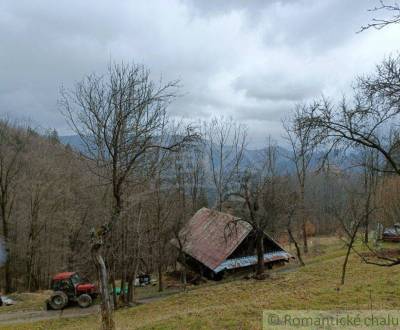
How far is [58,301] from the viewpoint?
2205cm

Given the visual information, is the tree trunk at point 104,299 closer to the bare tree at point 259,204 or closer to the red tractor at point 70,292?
the red tractor at point 70,292

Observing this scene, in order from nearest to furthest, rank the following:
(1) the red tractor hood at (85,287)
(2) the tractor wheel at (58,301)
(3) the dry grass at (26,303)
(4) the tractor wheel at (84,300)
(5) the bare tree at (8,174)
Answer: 1. (2) the tractor wheel at (58,301)
2. (4) the tractor wheel at (84,300)
3. (1) the red tractor hood at (85,287)
4. (3) the dry grass at (26,303)
5. (5) the bare tree at (8,174)

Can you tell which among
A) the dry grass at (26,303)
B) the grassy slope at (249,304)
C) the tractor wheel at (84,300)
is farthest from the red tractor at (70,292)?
the grassy slope at (249,304)

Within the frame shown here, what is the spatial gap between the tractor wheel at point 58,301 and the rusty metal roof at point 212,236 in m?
9.48

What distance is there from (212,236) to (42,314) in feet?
49.6

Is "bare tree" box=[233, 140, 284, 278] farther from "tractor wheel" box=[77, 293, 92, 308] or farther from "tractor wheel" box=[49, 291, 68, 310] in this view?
"tractor wheel" box=[49, 291, 68, 310]

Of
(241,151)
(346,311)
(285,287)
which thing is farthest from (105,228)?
(241,151)

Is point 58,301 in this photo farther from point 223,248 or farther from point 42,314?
point 223,248

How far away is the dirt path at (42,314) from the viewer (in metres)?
20.0

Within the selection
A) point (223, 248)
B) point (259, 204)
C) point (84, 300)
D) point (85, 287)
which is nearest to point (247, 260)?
point (223, 248)

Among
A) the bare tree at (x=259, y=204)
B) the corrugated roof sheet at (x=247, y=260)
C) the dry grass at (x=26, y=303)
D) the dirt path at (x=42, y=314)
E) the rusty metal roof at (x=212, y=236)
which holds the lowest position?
the dry grass at (x=26, y=303)

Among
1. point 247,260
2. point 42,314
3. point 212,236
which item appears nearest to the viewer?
point 42,314

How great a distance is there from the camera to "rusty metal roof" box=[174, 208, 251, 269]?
2845cm

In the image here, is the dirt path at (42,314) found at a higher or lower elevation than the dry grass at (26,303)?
higher
